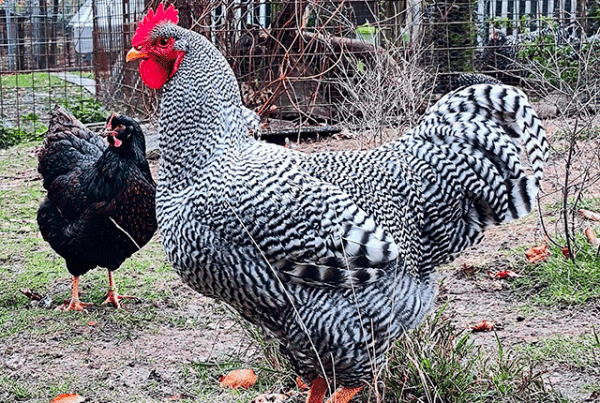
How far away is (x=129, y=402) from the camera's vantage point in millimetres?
4129

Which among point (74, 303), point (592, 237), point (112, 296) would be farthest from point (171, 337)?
point (592, 237)

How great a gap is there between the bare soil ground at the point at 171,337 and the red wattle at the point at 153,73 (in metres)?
1.53

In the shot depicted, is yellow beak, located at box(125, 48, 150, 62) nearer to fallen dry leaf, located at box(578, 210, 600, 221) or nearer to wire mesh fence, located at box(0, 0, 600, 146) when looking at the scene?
wire mesh fence, located at box(0, 0, 600, 146)

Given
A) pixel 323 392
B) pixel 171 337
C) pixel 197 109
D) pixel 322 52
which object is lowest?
pixel 171 337

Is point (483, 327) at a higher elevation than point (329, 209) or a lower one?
lower

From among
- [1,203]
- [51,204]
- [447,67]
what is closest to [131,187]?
[51,204]

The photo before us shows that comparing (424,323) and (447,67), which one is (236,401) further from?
(447,67)

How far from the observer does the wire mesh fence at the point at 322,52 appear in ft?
24.6

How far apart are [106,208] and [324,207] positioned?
2543 mm

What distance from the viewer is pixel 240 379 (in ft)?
13.9

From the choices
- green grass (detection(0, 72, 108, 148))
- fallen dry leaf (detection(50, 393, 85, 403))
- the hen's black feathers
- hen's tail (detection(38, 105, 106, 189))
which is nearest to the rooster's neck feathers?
fallen dry leaf (detection(50, 393, 85, 403))

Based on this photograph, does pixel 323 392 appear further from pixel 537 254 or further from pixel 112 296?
pixel 537 254

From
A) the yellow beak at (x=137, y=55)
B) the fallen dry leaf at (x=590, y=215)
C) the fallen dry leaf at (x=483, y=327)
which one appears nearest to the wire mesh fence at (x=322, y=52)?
the fallen dry leaf at (x=590, y=215)

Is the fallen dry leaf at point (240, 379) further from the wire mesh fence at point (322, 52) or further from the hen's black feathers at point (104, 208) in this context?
the wire mesh fence at point (322, 52)
